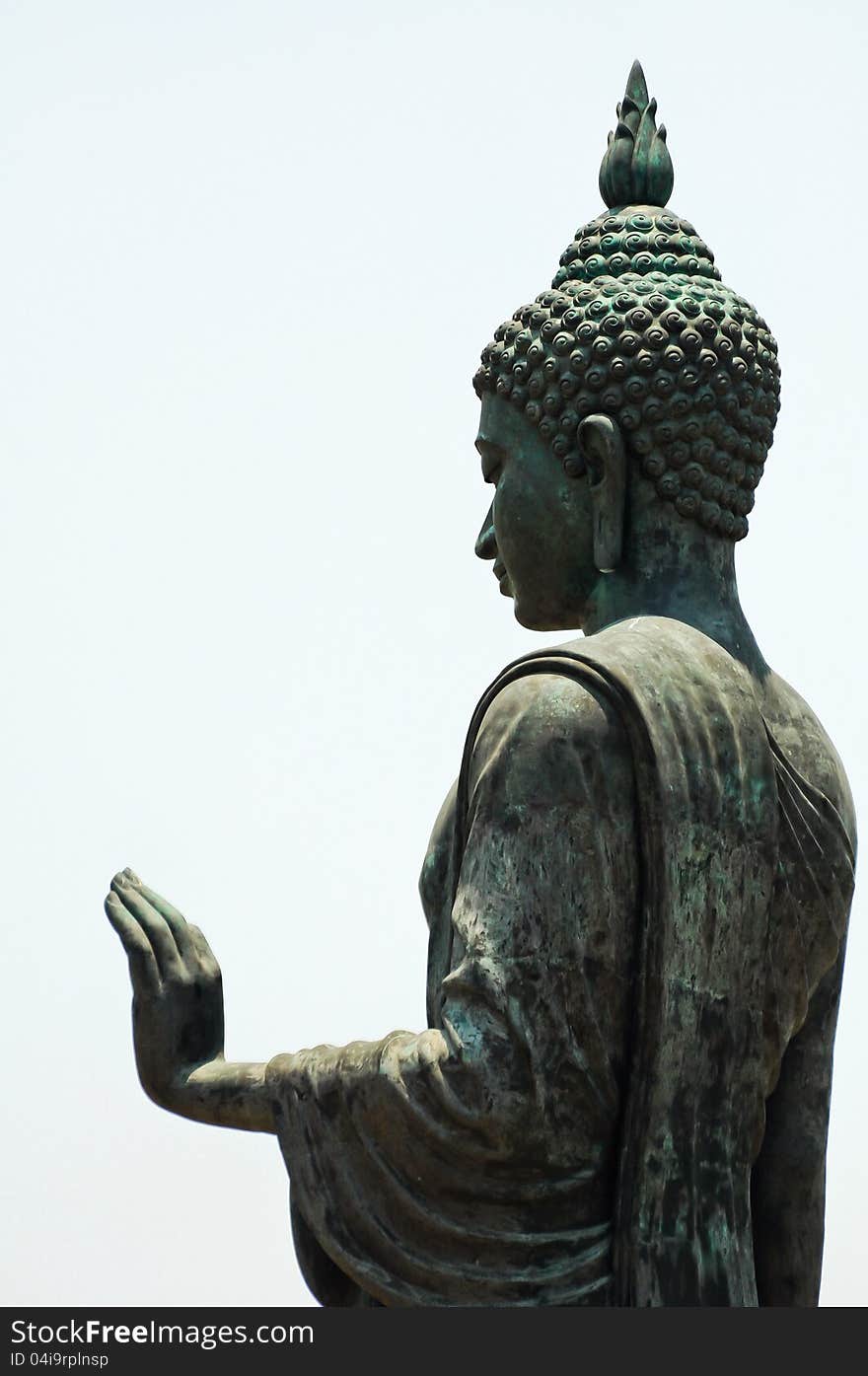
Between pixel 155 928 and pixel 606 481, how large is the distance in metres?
2.03

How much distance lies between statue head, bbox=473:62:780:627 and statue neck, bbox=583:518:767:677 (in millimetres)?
58

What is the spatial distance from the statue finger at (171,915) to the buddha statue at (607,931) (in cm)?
1

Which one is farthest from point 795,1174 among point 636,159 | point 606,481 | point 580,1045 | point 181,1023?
point 636,159

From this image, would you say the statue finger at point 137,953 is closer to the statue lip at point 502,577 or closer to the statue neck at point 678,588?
the statue lip at point 502,577

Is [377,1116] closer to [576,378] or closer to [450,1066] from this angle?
[450,1066]

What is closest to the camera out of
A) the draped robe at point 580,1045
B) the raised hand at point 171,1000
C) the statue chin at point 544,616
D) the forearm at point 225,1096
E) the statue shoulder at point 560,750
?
the draped robe at point 580,1045

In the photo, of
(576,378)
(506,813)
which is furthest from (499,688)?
(576,378)

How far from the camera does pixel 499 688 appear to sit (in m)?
7.95

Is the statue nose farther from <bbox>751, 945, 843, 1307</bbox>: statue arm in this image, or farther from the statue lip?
<bbox>751, 945, 843, 1307</bbox>: statue arm

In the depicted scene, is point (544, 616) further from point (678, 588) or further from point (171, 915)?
point (171, 915)

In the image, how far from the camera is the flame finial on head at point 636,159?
8797 mm

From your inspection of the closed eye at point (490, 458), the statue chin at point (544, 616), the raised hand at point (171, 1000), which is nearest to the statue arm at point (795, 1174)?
the statue chin at point (544, 616)

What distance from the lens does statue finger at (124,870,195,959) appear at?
8.30 meters

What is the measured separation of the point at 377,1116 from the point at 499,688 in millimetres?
1348
